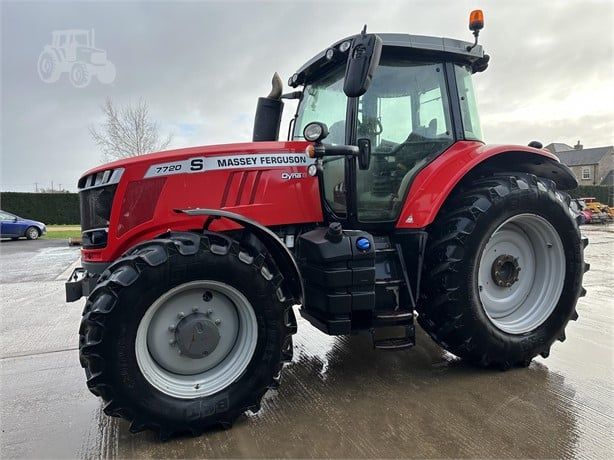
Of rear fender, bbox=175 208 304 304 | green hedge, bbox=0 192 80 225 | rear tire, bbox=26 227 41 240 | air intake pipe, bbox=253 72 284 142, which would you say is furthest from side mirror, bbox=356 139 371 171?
green hedge, bbox=0 192 80 225

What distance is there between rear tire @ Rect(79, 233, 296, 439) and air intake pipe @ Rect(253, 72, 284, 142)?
1752 millimetres

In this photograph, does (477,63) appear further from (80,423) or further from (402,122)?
(80,423)

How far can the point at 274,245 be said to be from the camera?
110 inches

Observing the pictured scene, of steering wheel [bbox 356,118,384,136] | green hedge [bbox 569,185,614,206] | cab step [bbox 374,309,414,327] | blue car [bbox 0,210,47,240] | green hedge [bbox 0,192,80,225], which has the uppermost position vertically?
green hedge [bbox 0,192,80,225]

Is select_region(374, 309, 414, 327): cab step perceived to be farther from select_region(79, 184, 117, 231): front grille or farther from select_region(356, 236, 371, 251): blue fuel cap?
select_region(79, 184, 117, 231): front grille

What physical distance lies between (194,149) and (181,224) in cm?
52

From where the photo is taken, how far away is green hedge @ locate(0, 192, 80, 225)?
2152 centimetres

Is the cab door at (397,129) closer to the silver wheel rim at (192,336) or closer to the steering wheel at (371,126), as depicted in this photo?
the steering wheel at (371,126)

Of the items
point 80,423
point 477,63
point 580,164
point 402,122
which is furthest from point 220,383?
point 580,164

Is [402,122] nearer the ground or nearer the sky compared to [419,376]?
nearer the sky

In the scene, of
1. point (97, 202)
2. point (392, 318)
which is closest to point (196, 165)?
point (97, 202)

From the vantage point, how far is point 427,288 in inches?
125

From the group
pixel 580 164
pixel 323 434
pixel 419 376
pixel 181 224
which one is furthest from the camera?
pixel 580 164

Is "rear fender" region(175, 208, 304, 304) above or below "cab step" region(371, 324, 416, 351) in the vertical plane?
above
